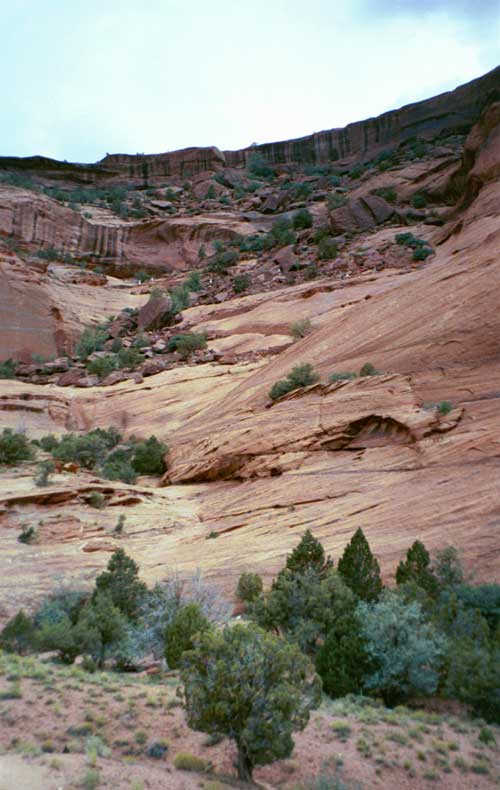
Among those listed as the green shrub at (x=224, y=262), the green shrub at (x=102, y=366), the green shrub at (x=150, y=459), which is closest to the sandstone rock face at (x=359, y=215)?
the green shrub at (x=224, y=262)

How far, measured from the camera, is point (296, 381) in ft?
83.4

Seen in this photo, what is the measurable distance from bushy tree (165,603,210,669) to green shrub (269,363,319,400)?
13395 millimetres

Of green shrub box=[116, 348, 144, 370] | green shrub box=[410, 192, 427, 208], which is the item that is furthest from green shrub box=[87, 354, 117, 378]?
green shrub box=[410, 192, 427, 208]

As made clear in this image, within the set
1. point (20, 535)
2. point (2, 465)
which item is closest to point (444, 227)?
point (2, 465)

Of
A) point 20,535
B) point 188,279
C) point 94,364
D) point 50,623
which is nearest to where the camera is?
point 50,623

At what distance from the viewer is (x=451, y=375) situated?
2136 cm

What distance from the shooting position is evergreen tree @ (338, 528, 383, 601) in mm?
14691

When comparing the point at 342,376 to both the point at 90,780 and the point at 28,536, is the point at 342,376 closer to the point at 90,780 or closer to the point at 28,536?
the point at 28,536

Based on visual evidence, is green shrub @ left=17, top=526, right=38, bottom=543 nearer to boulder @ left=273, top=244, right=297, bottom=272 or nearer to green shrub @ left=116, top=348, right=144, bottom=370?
green shrub @ left=116, top=348, right=144, bottom=370

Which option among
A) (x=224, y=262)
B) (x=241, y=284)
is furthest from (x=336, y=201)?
(x=241, y=284)

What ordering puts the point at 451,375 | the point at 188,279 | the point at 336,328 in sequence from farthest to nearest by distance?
the point at 188,279 → the point at 336,328 → the point at 451,375

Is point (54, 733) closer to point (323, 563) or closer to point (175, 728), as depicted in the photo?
point (175, 728)

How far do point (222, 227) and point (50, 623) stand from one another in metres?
52.6

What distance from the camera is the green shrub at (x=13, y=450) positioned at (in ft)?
83.4
